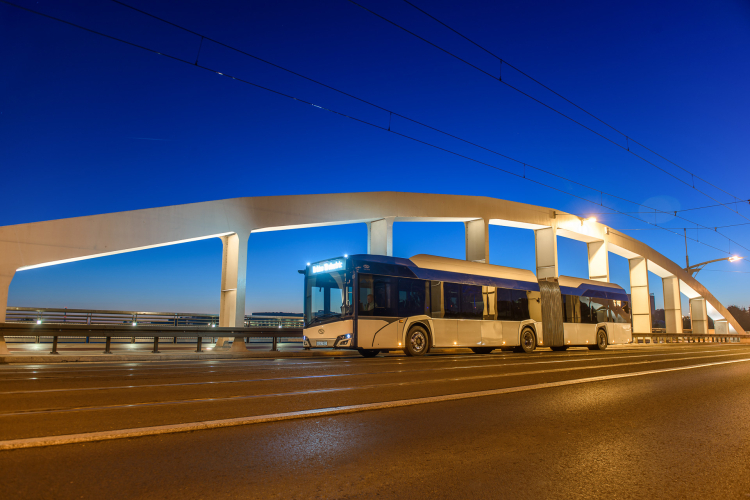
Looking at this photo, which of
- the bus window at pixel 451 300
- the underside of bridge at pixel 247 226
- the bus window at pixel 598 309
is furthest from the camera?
the bus window at pixel 598 309

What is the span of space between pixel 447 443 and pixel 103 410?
3615 millimetres

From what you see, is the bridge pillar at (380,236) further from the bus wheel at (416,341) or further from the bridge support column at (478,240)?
the bus wheel at (416,341)

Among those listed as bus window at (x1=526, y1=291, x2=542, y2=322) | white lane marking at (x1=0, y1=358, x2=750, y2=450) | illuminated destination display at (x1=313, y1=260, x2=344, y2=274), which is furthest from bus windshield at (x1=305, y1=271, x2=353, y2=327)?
bus window at (x1=526, y1=291, x2=542, y2=322)

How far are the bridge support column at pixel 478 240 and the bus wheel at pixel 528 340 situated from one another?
33.7 feet

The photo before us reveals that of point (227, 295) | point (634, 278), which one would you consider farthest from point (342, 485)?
point (634, 278)


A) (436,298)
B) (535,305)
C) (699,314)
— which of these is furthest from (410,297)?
(699,314)

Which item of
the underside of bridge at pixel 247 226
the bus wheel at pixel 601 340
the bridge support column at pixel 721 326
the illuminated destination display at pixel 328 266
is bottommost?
the bus wheel at pixel 601 340

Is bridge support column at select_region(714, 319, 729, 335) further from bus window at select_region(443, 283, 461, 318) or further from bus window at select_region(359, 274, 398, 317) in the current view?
bus window at select_region(359, 274, 398, 317)

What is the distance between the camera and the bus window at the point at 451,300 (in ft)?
58.7

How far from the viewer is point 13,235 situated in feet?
56.9

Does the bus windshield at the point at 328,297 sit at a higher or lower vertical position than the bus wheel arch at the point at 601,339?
higher

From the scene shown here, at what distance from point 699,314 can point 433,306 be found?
57377 millimetres

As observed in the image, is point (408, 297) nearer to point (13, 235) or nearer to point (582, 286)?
point (582, 286)

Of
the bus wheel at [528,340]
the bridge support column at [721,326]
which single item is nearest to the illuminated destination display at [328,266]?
the bus wheel at [528,340]
